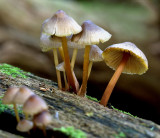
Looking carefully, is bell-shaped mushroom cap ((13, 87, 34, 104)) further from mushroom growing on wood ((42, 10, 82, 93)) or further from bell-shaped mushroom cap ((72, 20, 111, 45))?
bell-shaped mushroom cap ((72, 20, 111, 45))

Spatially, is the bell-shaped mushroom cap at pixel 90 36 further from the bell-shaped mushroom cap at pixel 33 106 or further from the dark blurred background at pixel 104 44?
the dark blurred background at pixel 104 44

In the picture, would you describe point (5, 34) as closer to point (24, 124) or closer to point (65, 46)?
point (65, 46)

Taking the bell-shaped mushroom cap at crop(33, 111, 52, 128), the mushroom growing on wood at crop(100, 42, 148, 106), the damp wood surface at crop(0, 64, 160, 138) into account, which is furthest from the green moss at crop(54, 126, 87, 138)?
the mushroom growing on wood at crop(100, 42, 148, 106)

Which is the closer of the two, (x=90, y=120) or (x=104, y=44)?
(x=90, y=120)

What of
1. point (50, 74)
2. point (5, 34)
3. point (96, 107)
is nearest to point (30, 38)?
point (5, 34)

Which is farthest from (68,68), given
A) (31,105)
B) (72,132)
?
(31,105)

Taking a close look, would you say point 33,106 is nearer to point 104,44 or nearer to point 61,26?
point 61,26
